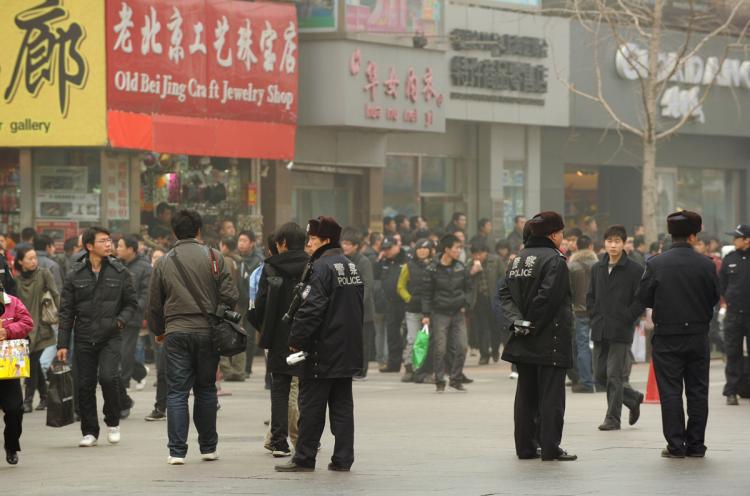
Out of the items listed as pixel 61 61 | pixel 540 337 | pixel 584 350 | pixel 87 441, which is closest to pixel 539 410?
pixel 540 337

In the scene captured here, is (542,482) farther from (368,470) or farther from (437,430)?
(437,430)

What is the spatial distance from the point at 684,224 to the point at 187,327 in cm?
383

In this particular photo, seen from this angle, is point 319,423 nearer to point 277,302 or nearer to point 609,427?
point 277,302

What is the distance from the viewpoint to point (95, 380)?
13.8 metres

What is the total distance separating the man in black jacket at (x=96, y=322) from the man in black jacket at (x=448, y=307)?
6357 millimetres

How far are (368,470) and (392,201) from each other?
21780mm

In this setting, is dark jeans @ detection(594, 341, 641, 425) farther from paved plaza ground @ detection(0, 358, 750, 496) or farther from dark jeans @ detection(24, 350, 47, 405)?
dark jeans @ detection(24, 350, 47, 405)

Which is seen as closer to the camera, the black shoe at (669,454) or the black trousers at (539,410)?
the black trousers at (539,410)

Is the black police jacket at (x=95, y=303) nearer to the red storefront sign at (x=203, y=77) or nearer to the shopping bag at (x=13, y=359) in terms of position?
the shopping bag at (x=13, y=359)

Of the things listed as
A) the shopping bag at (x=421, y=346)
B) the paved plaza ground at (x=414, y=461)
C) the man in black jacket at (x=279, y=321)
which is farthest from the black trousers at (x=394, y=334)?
the man in black jacket at (x=279, y=321)

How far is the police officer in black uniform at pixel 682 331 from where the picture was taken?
12.3 meters

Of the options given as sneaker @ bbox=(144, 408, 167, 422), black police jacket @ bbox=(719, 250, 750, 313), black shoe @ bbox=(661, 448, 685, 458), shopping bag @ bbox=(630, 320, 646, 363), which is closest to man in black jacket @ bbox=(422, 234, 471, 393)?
black police jacket @ bbox=(719, 250, 750, 313)

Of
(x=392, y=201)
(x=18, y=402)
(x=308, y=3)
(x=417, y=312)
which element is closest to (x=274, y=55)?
(x=308, y=3)

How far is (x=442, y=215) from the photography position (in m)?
34.8
